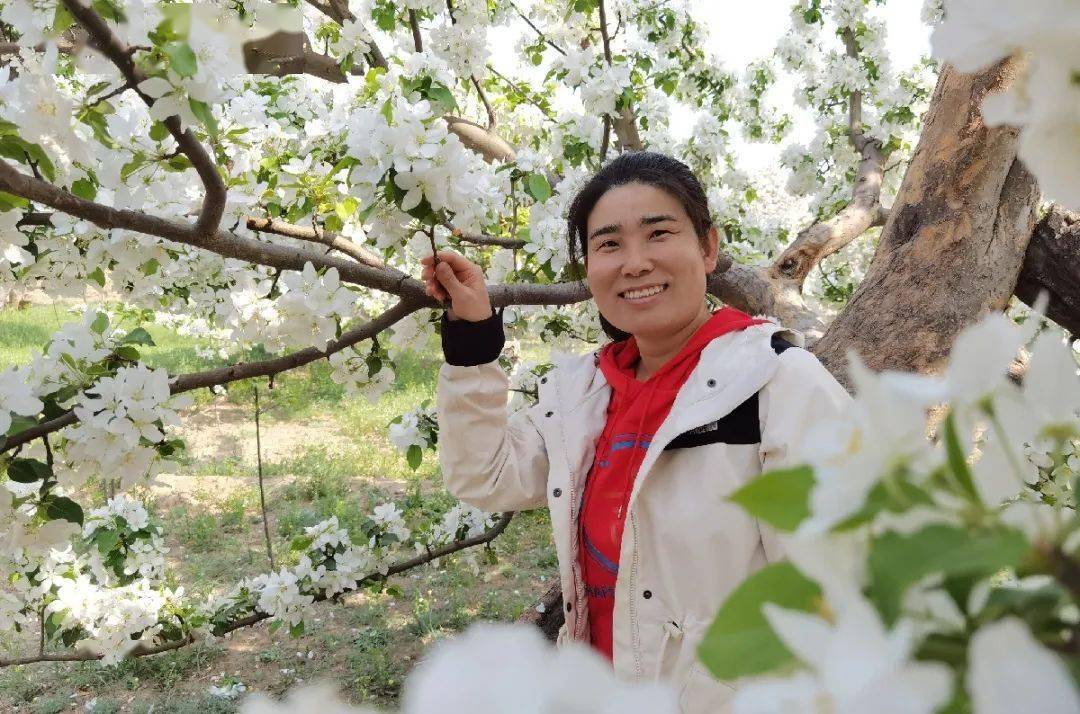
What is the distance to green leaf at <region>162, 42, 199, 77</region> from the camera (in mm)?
1020

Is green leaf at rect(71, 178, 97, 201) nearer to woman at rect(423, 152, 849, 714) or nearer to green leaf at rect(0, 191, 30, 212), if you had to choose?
green leaf at rect(0, 191, 30, 212)

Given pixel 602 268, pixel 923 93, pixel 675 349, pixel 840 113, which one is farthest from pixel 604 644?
pixel 840 113

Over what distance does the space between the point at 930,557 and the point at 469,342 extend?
4.92 feet

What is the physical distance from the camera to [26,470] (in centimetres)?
153

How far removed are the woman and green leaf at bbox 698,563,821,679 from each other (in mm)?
965

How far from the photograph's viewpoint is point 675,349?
1.67 meters

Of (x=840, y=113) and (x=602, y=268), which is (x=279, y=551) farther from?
(x=840, y=113)

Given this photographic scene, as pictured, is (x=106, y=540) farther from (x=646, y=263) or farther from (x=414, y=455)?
(x=646, y=263)

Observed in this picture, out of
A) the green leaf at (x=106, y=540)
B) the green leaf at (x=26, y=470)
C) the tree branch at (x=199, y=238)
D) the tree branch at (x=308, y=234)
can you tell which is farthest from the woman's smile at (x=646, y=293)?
the green leaf at (x=106, y=540)

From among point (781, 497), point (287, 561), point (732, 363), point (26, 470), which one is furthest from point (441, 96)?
point (287, 561)

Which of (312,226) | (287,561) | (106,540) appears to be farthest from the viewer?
(287,561)

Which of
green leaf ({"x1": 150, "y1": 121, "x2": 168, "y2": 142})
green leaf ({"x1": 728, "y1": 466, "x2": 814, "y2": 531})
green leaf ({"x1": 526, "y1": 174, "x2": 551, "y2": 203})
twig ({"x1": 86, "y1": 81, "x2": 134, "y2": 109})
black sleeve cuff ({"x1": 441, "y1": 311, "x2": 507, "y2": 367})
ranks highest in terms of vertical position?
green leaf ({"x1": 526, "y1": 174, "x2": 551, "y2": 203})

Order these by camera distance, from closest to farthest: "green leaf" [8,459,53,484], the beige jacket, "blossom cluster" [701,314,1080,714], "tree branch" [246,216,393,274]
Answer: "blossom cluster" [701,314,1080,714] < the beige jacket < "green leaf" [8,459,53,484] < "tree branch" [246,216,393,274]

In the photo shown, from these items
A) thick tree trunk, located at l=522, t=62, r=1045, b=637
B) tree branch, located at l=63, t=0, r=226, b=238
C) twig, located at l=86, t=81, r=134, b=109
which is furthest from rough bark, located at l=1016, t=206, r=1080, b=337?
twig, located at l=86, t=81, r=134, b=109
